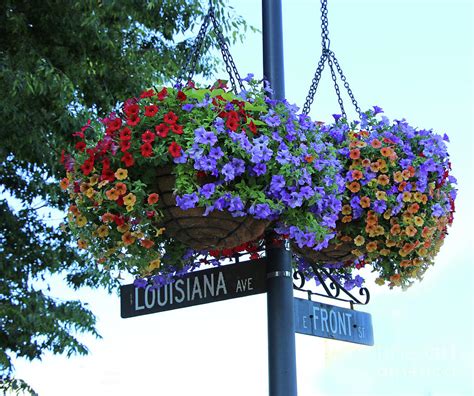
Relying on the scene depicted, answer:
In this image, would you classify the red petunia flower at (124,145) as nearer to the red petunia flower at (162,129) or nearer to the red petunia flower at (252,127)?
the red petunia flower at (162,129)

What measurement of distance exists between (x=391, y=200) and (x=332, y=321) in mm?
559

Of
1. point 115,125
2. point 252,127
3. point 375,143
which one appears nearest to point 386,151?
Answer: point 375,143

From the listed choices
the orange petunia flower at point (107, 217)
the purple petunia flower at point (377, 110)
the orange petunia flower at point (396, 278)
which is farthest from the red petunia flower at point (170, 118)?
the orange petunia flower at point (396, 278)

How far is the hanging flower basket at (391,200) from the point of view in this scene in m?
2.94

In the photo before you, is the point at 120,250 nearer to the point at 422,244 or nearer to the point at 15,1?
the point at 422,244

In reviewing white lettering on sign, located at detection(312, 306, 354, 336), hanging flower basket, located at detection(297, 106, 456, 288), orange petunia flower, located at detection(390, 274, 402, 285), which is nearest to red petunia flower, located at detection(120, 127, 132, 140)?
hanging flower basket, located at detection(297, 106, 456, 288)

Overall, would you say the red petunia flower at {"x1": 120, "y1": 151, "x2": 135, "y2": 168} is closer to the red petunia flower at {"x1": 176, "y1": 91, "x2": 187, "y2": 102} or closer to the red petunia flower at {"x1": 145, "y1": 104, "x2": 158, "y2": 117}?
the red petunia flower at {"x1": 145, "y1": 104, "x2": 158, "y2": 117}

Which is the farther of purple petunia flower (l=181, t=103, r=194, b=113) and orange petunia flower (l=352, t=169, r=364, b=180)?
orange petunia flower (l=352, t=169, r=364, b=180)

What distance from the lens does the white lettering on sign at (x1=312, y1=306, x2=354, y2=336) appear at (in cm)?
311

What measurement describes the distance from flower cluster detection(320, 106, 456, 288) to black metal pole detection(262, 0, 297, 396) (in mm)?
213

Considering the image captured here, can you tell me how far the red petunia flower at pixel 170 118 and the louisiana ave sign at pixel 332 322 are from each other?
2.74 feet

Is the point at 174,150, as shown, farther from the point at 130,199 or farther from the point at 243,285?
the point at 243,285

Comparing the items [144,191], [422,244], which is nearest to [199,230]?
[144,191]

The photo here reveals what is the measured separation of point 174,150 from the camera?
8.25 feet
